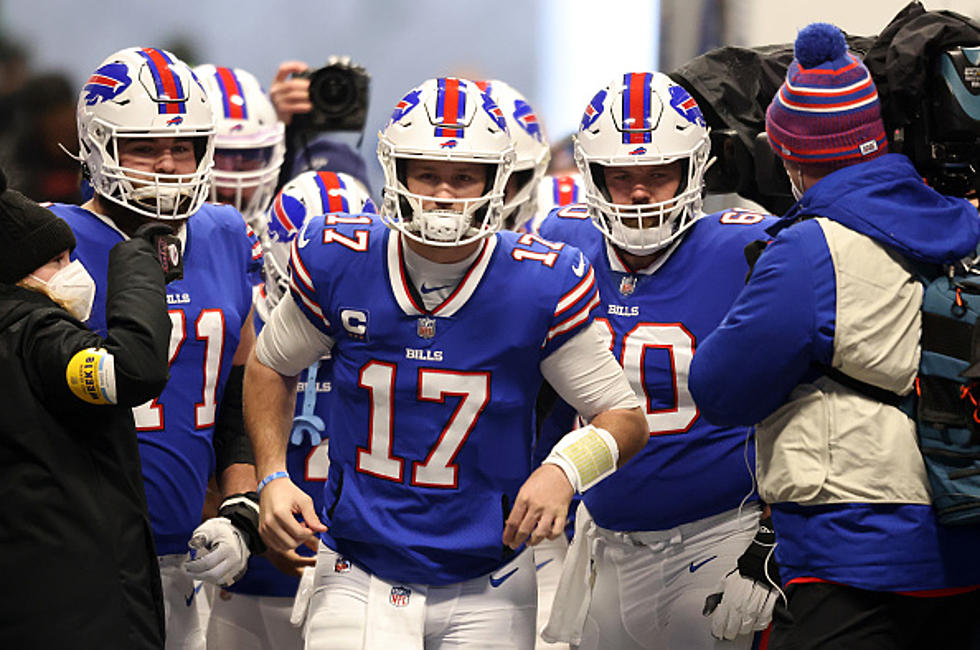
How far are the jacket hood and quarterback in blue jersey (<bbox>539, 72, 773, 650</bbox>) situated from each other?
69 centimetres

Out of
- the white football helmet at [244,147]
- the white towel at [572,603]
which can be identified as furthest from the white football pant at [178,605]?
the white football helmet at [244,147]

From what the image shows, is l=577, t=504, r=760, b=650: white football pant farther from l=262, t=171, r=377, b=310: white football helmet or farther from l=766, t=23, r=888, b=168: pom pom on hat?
l=262, t=171, r=377, b=310: white football helmet

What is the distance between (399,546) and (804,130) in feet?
3.17

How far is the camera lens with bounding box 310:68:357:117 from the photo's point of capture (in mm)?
4656

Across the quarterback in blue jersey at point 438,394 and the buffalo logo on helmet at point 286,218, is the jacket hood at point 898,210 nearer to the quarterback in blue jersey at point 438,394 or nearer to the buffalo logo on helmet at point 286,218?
the quarterback in blue jersey at point 438,394

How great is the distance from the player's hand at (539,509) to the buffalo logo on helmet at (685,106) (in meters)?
1.04

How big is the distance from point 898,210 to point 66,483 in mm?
1340

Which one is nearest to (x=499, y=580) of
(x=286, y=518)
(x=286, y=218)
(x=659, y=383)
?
(x=286, y=518)

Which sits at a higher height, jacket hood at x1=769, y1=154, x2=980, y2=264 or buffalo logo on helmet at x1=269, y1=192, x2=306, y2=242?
jacket hood at x1=769, y1=154, x2=980, y2=264

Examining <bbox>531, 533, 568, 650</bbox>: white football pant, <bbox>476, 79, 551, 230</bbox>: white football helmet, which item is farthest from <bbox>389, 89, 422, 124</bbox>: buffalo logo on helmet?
<bbox>531, 533, 568, 650</bbox>: white football pant

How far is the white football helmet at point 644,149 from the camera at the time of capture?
9.78ft

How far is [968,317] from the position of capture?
2.17 meters

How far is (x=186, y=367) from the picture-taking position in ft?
A: 9.54

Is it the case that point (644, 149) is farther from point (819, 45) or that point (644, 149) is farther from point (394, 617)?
point (394, 617)
